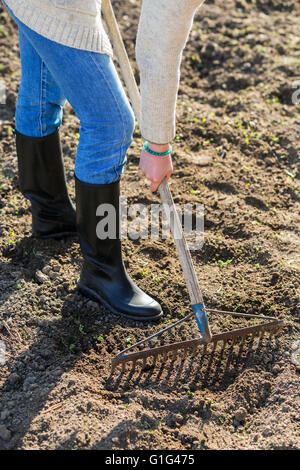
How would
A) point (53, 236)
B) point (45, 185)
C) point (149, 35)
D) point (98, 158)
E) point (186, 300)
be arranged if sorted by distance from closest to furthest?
point (149, 35) → point (98, 158) → point (186, 300) → point (45, 185) → point (53, 236)

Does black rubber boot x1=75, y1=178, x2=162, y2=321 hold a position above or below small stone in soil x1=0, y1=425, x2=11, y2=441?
above

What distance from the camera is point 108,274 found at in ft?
9.27

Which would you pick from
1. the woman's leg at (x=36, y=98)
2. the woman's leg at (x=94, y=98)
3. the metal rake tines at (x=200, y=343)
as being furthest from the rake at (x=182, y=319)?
the woman's leg at (x=36, y=98)

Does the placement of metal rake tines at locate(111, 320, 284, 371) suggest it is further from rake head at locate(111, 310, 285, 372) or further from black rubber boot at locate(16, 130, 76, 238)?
black rubber boot at locate(16, 130, 76, 238)

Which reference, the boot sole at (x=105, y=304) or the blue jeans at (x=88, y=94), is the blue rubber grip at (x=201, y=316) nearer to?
the boot sole at (x=105, y=304)

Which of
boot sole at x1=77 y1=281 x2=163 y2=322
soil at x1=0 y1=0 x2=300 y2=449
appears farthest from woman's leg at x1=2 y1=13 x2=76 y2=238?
boot sole at x1=77 y1=281 x2=163 y2=322

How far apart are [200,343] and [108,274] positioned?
1.90 feet

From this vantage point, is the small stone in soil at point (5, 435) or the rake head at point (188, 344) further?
the rake head at point (188, 344)

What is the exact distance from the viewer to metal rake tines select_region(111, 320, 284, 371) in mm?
2492

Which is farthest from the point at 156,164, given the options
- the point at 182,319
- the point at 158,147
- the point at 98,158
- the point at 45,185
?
the point at 45,185

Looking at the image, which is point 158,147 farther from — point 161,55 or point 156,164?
point 161,55

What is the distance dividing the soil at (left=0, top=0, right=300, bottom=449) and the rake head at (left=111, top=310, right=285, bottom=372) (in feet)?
0.19

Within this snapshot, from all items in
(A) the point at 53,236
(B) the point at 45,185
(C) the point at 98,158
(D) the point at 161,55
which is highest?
(D) the point at 161,55

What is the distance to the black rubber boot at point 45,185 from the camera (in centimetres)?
301
